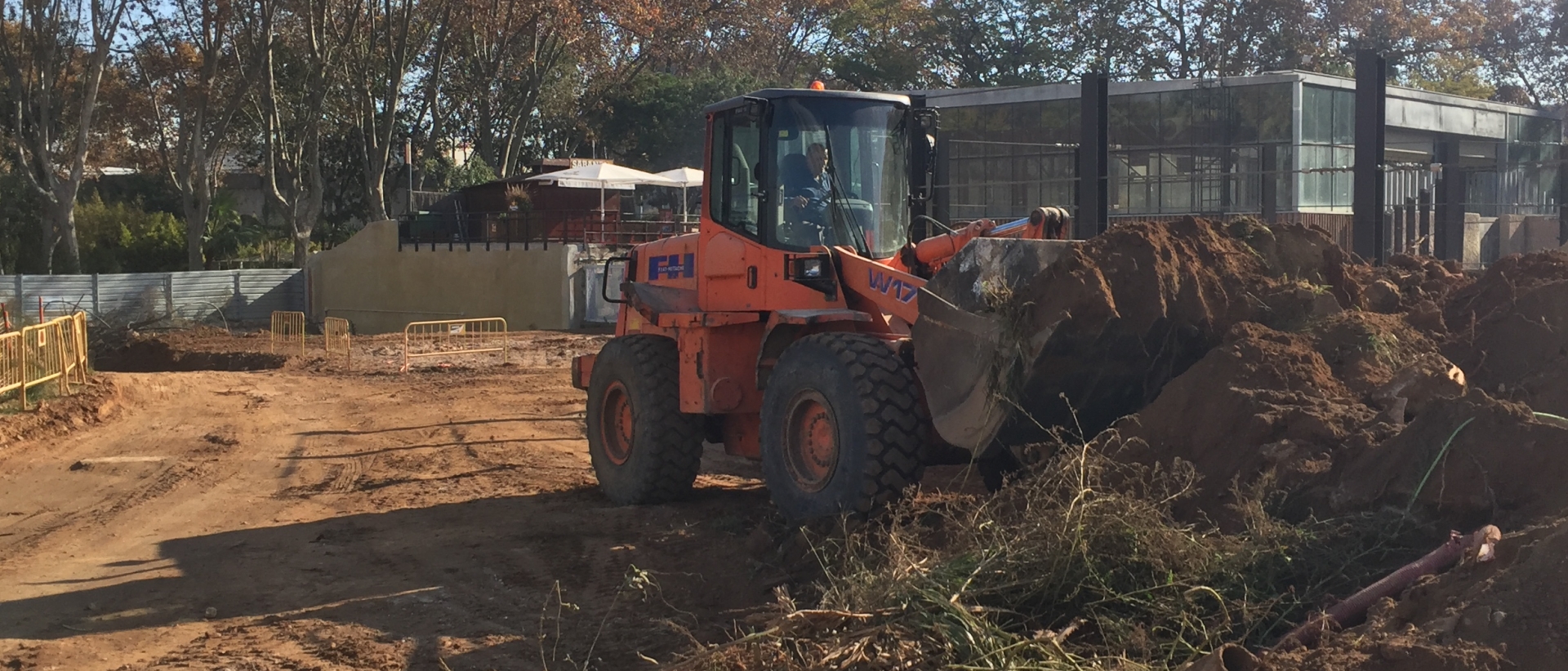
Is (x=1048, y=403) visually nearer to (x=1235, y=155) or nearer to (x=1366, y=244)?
(x=1366, y=244)

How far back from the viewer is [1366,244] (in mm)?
11852

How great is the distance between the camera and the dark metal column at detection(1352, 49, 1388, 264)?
11.8 meters

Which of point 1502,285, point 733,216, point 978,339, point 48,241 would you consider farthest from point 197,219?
point 1502,285

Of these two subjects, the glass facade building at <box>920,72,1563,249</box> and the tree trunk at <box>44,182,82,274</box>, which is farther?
the tree trunk at <box>44,182,82,274</box>

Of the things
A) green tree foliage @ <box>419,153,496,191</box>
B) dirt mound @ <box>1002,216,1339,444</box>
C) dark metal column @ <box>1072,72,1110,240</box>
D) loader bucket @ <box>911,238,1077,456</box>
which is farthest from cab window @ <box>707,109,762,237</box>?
green tree foliage @ <box>419,153,496,191</box>

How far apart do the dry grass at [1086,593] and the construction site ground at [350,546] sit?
118 centimetres

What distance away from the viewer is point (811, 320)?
8266mm

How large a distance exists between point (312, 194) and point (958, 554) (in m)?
34.8

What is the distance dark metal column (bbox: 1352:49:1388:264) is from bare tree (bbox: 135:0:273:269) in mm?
26406

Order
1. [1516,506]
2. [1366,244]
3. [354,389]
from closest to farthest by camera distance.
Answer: [1516,506] < [1366,244] < [354,389]

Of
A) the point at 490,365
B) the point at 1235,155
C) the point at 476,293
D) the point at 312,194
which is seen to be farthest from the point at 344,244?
the point at 1235,155

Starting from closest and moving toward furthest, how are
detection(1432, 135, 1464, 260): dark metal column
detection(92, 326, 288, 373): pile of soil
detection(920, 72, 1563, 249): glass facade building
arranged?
detection(1432, 135, 1464, 260): dark metal column < detection(920, 72, 1563, 249): glass facade building < detection(92, 326, 288, 373): pile of soil

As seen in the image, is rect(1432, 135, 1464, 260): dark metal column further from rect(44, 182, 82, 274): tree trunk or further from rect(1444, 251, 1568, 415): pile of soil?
rect(44, 182, 82, 274): tree trunk

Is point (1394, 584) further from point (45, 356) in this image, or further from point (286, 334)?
point (286, 334)
